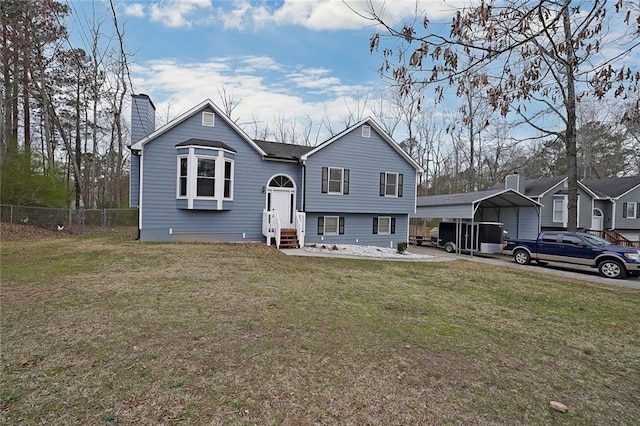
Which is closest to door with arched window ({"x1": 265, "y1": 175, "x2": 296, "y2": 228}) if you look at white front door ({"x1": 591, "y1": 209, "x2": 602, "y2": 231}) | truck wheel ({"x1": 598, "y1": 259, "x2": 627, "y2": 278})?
truck wheel ({"x1": 598, "y1": 259, "x2": 627, "y2": 278})

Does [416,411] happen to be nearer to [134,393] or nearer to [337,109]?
[134,393]

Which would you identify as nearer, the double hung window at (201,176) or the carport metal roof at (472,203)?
the double hung window at (201,176)

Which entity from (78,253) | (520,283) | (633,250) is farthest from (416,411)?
(633,250)

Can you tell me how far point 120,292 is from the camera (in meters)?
5.95

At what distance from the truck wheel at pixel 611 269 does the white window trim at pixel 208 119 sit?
651 inches

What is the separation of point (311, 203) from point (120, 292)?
10312 mm

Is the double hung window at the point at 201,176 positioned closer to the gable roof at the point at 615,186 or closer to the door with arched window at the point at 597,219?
the door with arched window at the point at 597,219

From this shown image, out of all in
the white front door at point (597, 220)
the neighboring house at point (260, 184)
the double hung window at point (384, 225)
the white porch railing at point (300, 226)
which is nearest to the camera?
the neighboring house at point (260, 184)

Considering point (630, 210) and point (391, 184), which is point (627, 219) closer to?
point (630, 210)

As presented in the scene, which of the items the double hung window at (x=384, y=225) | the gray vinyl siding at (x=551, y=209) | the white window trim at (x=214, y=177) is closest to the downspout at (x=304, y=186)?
the white window trim at (x=214, y=177)

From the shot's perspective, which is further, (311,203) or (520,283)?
(311,203)

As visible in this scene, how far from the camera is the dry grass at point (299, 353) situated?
2.62 m

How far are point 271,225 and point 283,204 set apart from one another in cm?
136

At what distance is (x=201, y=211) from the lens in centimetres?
1380
